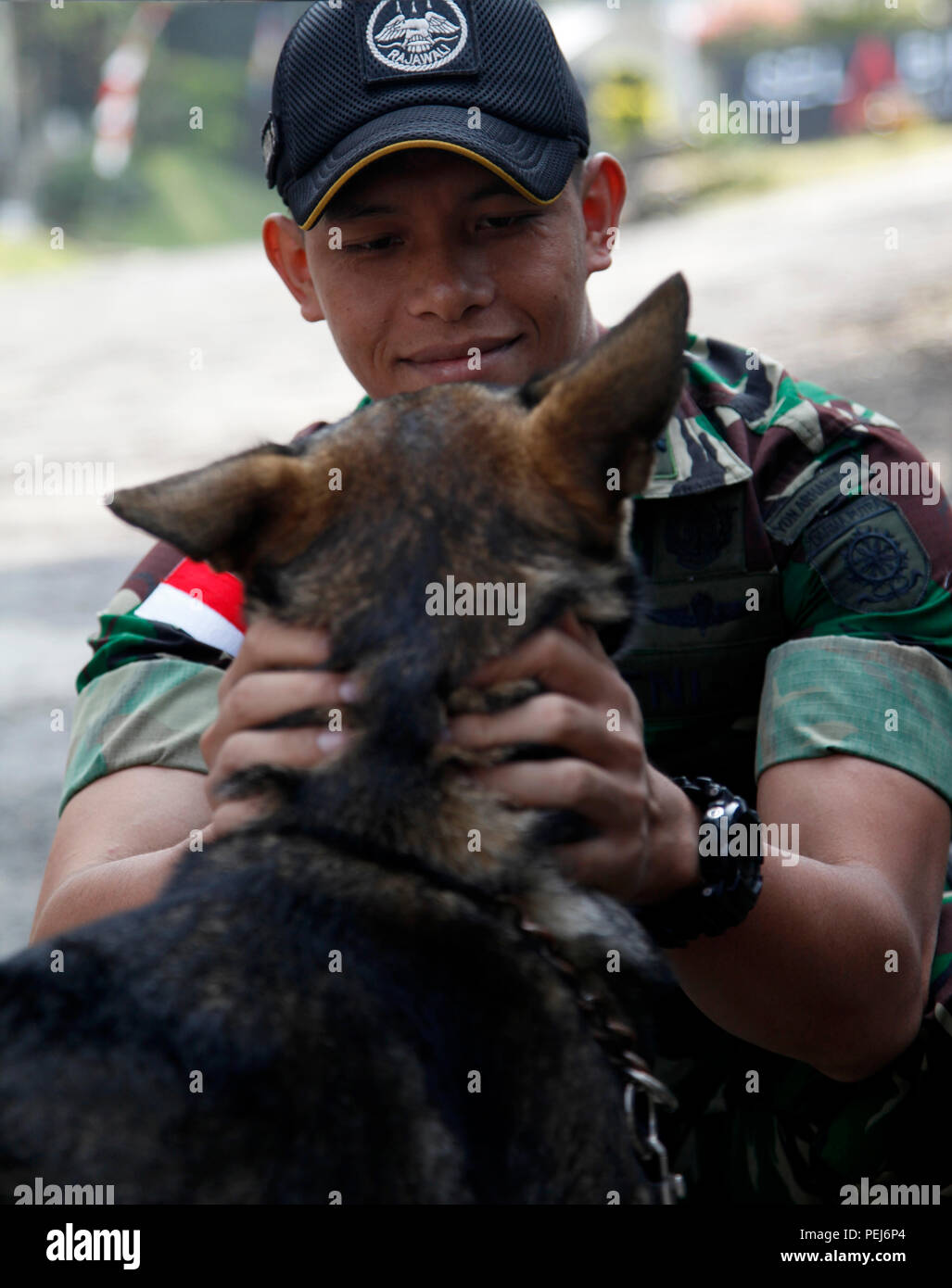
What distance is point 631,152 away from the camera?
2552 cm

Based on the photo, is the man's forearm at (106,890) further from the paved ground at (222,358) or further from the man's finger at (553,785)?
the paved ground at (222,358)

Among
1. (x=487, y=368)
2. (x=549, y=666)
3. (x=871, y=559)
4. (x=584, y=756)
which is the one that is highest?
(x=487, y=368)

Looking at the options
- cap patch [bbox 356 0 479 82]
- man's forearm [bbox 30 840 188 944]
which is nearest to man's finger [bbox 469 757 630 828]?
man's forearm [bbox 30 840 188 944]

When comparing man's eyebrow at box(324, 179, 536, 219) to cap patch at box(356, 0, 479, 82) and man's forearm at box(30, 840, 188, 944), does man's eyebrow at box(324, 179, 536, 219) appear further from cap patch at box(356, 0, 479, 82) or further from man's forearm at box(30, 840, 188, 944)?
man's forearm at box(30, 840, 188, 944)

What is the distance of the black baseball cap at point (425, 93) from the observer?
9.90 feet

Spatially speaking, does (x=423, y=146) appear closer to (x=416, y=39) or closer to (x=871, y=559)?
(x=416, y=39)

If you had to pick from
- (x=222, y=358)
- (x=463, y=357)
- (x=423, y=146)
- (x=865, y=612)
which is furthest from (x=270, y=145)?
(x=222, y=358)

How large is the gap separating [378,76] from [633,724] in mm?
1745

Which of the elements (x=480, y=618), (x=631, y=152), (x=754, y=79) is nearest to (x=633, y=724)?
(x=480, y=618)

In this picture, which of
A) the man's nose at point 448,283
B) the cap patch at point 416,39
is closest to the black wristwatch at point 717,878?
the man's nose at point 448,283

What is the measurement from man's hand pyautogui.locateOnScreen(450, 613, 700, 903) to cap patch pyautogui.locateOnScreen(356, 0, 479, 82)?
159cm

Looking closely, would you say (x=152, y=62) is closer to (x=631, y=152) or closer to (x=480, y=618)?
(x=631, y=152)

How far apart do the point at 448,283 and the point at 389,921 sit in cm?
164

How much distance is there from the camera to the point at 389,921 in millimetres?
1973
